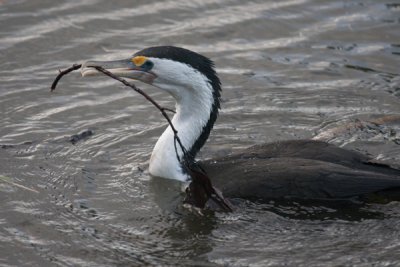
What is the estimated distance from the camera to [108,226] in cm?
812

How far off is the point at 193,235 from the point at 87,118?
2792mm

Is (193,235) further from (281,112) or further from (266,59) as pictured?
(266,59)

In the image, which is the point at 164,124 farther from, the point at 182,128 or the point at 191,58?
the point at 191,58

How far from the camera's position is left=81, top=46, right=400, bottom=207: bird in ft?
26.8

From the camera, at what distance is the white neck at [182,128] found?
8.93 m

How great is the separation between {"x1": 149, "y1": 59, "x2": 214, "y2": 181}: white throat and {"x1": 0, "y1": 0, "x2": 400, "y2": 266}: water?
178 millimetres

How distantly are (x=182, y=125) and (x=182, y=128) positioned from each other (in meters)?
0.03

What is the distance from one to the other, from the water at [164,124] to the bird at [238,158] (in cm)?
18

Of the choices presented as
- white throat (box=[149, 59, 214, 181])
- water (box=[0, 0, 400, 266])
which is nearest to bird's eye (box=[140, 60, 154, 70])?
white throat (box=[149, 59, 214, 181])

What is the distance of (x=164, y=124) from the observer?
10227mm

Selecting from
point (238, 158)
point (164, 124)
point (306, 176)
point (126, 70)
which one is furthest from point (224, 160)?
point (164, 124)

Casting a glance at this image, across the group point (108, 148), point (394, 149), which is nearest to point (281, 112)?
point (394, 149)

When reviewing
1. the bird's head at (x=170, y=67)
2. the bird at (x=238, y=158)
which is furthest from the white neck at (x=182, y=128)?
the bird's head at (x=170, y=67)

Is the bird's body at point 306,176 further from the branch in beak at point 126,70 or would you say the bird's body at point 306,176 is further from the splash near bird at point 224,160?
the branch in beak at point 126,70
